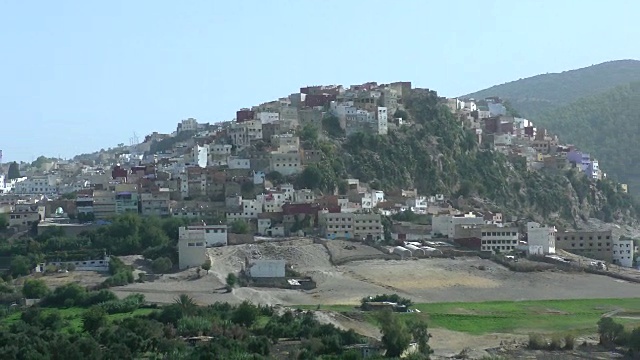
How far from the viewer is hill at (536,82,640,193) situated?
278 feet

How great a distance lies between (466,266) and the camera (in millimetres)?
42594

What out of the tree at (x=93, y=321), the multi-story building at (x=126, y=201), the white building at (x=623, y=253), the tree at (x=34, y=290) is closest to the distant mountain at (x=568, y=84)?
the white building at (x=623, y=253)

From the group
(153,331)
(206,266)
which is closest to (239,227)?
(206,266)

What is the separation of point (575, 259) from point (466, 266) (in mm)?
6032

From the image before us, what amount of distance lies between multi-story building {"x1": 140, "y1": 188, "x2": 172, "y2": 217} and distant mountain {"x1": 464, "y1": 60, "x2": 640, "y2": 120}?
3499 inches

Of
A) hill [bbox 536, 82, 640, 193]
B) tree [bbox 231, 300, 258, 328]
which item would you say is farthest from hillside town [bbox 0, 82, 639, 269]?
hill [bbox 536, 82, 640, 193]

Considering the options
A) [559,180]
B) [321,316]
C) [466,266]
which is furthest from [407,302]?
[559,180]

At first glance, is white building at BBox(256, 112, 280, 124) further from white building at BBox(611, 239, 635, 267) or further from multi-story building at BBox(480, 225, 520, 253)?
white building at BBox(611, 239, 635, 267)

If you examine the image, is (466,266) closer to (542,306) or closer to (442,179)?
(542,306)

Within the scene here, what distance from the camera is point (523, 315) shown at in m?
35.7

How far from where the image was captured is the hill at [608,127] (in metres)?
84.7

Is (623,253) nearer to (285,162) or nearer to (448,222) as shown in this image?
(448,222)

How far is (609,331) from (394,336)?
7091mm

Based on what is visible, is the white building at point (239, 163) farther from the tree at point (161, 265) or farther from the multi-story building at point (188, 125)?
the multi-story building at point (188, 125)
